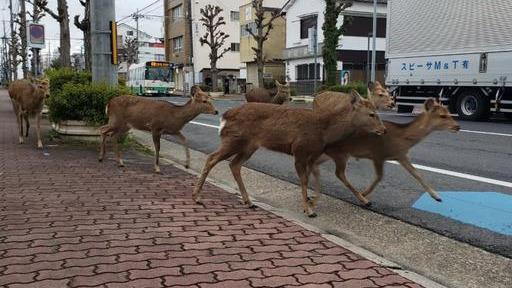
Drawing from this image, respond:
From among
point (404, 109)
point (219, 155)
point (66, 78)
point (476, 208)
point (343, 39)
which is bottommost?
point (476, 208)

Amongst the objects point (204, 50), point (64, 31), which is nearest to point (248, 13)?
point (204, 50)

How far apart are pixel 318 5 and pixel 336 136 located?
3972cm

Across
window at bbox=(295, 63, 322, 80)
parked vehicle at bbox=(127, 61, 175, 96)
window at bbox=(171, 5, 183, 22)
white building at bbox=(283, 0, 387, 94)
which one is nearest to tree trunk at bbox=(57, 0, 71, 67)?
white building at bbox=(283, 0, 387, 94)

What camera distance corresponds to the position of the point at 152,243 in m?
4.96

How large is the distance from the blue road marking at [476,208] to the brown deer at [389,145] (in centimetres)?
23

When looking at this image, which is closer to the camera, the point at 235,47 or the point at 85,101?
the point at 85,101

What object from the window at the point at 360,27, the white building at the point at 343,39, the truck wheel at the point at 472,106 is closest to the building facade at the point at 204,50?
the white building at the point at 343,39

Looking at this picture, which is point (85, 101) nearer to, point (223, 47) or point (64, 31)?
point (64, 31)

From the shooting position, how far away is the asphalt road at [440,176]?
19.5ft

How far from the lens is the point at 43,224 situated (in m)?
5.56

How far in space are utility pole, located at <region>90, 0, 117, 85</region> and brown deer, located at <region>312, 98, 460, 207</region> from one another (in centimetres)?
759

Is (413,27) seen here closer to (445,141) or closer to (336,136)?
(445,141)

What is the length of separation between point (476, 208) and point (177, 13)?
2893 inches

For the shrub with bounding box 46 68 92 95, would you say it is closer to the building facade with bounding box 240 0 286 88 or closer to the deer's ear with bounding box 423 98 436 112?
the deer's ear with bounding box 423 98 436 112
